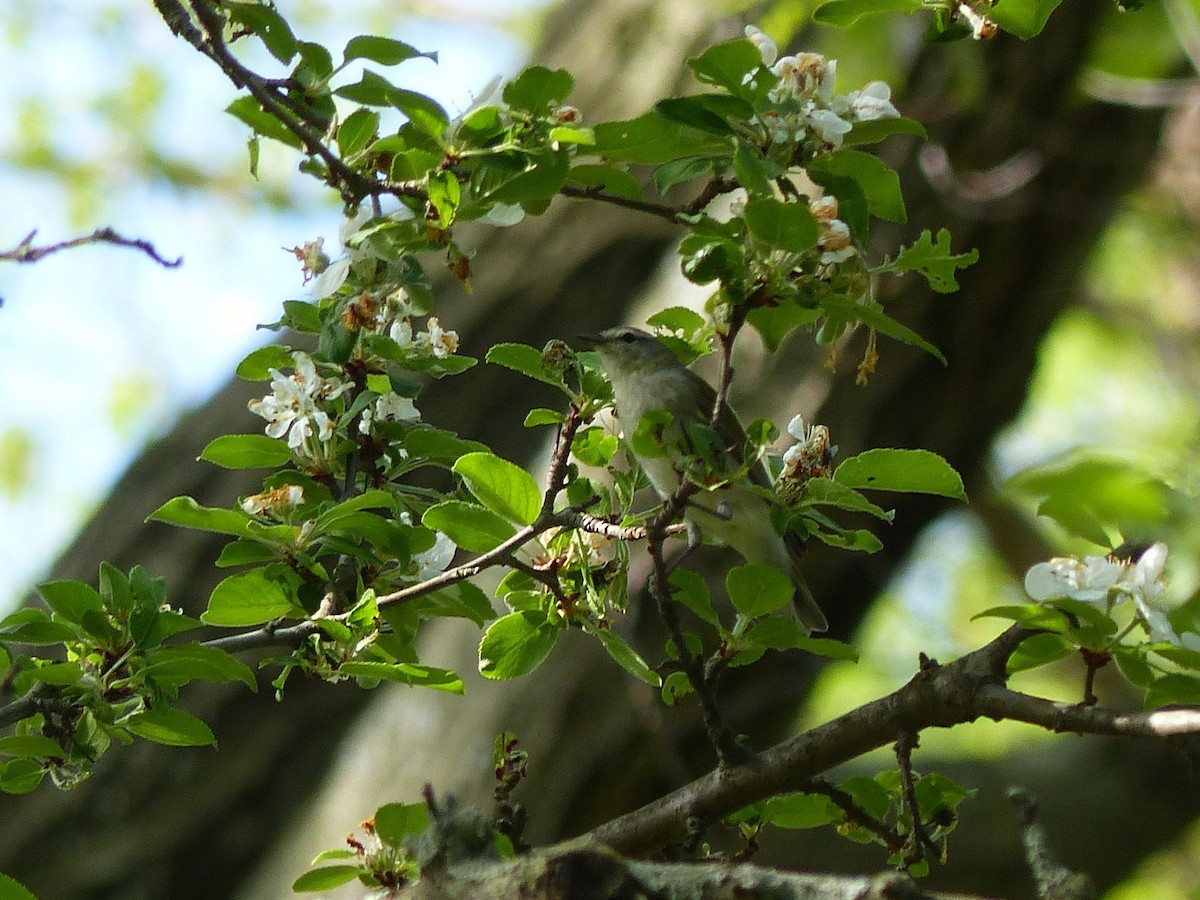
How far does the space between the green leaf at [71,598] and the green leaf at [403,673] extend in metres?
0.31

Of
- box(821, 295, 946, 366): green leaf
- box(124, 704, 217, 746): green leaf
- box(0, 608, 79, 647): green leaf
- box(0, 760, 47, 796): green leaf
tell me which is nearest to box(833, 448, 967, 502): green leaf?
box(821, 295, 946, 366): green leaf

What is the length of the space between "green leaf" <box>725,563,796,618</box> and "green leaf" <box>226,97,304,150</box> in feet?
2.70

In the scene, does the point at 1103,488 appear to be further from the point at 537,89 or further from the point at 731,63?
the point at 537,89

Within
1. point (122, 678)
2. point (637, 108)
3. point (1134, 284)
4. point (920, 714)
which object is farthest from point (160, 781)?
point (1134, 284)

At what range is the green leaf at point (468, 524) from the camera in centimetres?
150

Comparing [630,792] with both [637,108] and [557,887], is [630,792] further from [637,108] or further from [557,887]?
Answer: [557,887]

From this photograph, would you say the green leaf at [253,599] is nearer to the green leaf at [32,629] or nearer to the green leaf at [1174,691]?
the green leaf at [32,629]

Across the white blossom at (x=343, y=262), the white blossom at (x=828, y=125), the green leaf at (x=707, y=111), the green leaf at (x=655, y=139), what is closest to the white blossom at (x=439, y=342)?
the white blossom at (x=343, y=262)

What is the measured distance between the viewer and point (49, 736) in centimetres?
154

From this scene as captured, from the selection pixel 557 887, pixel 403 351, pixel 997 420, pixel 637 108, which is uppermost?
pixel 403 351

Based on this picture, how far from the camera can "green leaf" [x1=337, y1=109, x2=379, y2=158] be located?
5.23 feet

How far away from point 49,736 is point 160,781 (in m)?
3.77

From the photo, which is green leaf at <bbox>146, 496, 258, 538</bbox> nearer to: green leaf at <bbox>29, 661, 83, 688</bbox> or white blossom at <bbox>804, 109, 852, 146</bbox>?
green leaf at <bbox>29, 661, 83, 688</bbox>

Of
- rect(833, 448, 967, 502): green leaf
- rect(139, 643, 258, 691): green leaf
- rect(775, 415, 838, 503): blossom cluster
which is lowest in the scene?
rect(833, 448, 967, 502): green leaf
